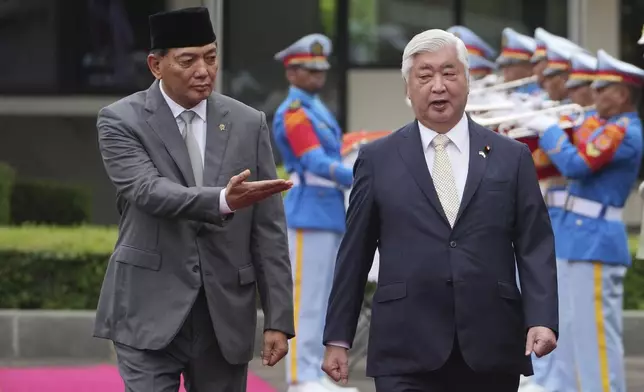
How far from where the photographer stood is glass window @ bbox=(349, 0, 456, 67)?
57.3ft

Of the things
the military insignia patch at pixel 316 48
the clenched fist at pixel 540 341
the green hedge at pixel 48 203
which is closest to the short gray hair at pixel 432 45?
the clenched fist at pixel 540 341

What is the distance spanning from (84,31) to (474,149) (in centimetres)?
A: 1315

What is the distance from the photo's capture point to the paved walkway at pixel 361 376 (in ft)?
32.8

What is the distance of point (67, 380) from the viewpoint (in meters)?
9.97

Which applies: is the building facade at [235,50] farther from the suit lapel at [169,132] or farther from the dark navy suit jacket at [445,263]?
the dark navy suit jacket at [445,263]

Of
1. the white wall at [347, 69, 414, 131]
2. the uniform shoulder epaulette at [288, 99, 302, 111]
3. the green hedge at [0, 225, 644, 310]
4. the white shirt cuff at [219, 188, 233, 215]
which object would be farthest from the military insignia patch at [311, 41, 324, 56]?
the white wall at [347, 69, 414, 131]

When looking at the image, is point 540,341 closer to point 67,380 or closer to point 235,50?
point 67,380

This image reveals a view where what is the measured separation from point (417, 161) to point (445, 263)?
1.13 ft

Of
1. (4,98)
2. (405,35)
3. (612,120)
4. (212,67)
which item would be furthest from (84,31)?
(212,67)

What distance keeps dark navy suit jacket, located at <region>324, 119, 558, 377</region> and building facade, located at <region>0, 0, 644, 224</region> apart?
11.4 m

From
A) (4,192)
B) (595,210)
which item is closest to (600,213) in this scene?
(595,210)

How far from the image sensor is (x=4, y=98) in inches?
711

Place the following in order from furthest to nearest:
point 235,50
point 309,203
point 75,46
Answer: point 75,46 < point 235,50 < point 309,203

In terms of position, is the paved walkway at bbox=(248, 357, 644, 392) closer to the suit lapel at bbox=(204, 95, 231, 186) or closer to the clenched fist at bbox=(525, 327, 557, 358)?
the suit lapel at bbox=(204, 95, 231, 186)
